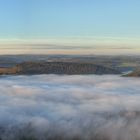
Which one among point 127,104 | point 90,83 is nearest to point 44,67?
point 90,83

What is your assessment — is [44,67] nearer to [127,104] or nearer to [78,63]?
[78,63]

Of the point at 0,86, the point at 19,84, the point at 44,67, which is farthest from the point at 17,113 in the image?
the point at 44,67

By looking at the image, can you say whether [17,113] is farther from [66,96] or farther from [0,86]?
[0,86]

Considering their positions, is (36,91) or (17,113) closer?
(17,113)

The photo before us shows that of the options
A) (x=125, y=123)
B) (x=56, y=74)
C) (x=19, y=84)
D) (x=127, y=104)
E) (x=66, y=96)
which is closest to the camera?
(x=125, y=123)

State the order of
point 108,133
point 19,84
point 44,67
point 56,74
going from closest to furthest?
1. point 108,133
2. point 19,84
3. point 56,74
4. point 44,67

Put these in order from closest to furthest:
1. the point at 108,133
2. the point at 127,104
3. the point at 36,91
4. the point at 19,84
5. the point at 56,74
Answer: the point at 108,133 → the point at 127,104 → the point at 36,91 → the point at 19,84 → the point at 56,74
